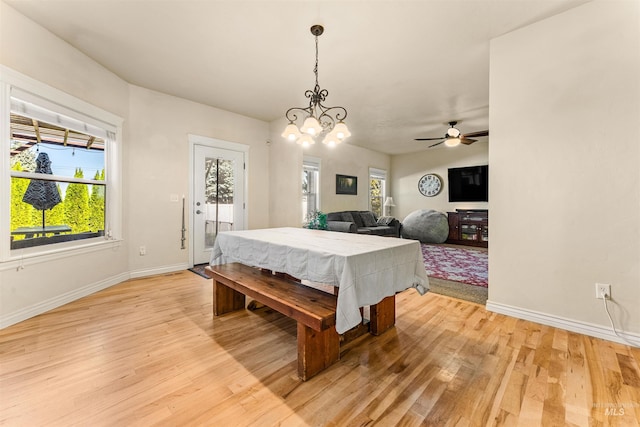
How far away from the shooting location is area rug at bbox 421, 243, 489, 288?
3.63m

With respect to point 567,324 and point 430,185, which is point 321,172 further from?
point 567,324

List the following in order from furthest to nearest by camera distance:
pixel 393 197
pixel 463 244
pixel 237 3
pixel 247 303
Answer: pixel 393 197
pixel 463 244
pixel 247 303
pixel 237 3

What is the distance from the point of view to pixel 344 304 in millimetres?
1514

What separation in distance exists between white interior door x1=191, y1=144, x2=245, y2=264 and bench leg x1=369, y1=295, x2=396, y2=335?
3.10m

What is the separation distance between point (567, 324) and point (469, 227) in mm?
4546

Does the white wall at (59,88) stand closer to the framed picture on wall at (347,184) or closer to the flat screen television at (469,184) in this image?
the framed picture on wall at (347,184)

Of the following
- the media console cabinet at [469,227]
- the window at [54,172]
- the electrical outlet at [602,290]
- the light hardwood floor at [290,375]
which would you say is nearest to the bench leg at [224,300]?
the light hardwood floor at [290,375]

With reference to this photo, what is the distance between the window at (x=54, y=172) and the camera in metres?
2.30

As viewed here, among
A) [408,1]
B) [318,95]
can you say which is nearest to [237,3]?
[318,95]

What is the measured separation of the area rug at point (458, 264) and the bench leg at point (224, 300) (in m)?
2.65

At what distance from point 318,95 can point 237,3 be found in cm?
95

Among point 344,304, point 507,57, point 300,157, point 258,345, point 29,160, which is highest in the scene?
point 507,57

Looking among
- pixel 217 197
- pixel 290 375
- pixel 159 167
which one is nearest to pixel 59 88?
pixel 159 167

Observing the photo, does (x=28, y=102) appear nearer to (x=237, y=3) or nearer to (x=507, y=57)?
(x=237, y=3)
